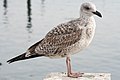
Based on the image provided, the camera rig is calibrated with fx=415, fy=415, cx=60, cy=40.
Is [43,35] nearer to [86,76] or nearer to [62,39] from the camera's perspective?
[62,39]

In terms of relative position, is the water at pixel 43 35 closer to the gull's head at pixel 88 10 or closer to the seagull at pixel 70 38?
the seagull at pixel 70 38

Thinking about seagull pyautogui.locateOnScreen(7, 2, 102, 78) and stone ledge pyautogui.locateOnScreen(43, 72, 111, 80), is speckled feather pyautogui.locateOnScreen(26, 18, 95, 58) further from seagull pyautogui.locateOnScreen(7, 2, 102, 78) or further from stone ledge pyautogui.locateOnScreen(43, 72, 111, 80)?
stone ledge pyautogui.locateOnScreen(43, 72, 111, 80)

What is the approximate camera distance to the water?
17.5m

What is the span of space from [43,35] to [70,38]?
16385 millimetres

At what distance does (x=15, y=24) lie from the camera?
2884cm

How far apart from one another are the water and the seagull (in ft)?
29.5

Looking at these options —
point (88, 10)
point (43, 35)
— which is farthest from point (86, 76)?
point (43, 35)

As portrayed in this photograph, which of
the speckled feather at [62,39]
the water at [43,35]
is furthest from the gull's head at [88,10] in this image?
the water at [43,35]

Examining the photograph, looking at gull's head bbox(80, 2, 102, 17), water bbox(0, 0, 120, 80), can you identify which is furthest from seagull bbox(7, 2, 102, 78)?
water bbox(0, 0, 120, 80)

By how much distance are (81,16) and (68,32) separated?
376 millimetres

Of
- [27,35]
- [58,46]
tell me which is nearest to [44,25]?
[27,35]

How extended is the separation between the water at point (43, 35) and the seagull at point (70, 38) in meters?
8.99

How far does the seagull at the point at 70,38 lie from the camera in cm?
729

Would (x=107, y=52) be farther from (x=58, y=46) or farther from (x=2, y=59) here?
(x=58, y=46)
